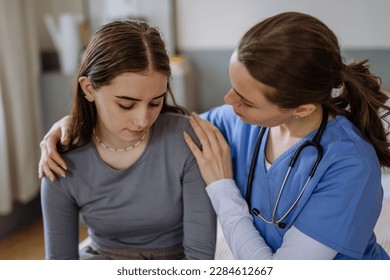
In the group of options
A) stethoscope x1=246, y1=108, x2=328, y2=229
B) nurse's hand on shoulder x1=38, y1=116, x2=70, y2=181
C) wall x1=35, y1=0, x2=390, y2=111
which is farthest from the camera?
wall x1=35, y1=0, x2=390, y2=111

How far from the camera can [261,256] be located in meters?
0.95

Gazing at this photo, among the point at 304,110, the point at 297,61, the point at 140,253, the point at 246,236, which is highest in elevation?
the point at 297,61

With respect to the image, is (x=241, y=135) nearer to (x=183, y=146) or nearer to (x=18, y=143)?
(x=183, y=146)

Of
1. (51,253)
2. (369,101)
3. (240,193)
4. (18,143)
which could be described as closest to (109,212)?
(51,253)

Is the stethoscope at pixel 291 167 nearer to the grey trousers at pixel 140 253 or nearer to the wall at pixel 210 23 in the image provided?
the grey trousers at pixel 140 253

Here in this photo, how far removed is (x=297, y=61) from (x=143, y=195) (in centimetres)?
48

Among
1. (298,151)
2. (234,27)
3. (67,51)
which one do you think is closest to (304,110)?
(298,151)

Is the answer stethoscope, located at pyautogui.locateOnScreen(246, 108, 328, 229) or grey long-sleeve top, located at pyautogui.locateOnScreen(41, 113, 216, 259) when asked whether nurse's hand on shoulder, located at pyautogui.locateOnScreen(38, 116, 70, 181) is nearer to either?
grey long-sleeve top, located at pyautogui.locateOnScreen(41, 113, 216, 259)

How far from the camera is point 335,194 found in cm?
91

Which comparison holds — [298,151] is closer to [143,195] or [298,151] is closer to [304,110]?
[304,110]

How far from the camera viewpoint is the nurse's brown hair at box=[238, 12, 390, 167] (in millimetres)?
841

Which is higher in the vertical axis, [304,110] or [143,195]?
[304,110]

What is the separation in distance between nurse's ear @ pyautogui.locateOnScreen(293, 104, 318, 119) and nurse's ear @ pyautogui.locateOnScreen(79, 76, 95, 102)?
0.42 m

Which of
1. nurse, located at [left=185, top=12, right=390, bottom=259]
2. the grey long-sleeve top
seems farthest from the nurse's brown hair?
the grey long-sleeve top
